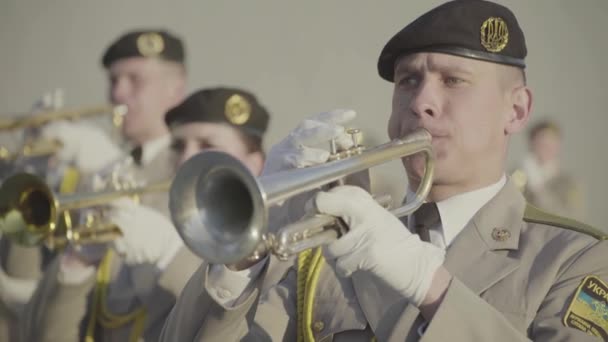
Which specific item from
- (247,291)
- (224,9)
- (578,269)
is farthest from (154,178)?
(224,9)

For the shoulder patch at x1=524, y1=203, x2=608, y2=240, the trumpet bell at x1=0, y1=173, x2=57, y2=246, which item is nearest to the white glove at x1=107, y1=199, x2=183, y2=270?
the trumpet bell at x1=0, y1=173, x2=57, y2=246

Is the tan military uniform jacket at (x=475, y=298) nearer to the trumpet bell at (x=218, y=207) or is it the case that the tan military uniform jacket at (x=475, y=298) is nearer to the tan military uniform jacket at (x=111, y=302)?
the trumpet bell at (x=218, y=207)

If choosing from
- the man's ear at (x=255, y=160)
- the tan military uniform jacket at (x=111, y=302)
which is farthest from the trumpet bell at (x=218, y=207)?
the man's ear at (x=255, y=160)

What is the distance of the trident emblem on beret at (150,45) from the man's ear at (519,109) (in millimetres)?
4254

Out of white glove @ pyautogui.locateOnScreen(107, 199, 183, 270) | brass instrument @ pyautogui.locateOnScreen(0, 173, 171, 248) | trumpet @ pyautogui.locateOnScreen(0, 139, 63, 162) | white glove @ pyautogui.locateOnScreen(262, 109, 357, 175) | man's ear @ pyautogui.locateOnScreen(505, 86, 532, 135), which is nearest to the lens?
white glove @ pyautogui.locateOnScreen(262, 109, 357, 175)

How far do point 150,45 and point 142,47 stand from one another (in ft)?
0.19

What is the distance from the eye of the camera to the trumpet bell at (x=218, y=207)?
2836mm

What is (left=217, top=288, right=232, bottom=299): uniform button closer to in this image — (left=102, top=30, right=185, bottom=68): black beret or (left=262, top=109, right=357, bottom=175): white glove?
(left=262, top=109, right=357, bottom=175): white glove

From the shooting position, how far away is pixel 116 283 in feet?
18.0

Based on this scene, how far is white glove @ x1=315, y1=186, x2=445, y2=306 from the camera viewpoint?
2971mm

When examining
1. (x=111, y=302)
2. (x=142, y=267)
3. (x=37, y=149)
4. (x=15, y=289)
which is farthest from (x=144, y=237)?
(x=37, y=149)

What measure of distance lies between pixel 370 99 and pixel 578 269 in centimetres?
191

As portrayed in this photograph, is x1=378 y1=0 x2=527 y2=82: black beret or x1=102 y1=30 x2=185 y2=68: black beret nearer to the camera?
x1=378 y1=0 x2=527 y2=82: black beret

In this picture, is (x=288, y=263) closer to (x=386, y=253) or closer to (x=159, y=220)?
(x=386, y=253)
